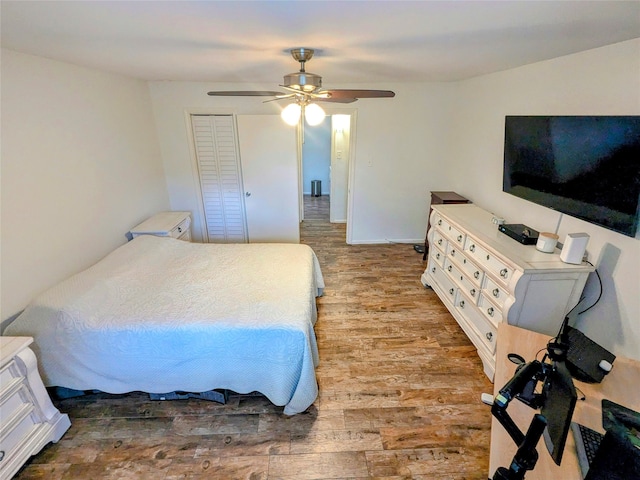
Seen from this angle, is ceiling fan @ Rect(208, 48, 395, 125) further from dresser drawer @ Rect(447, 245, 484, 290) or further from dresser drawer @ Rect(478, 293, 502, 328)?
dresser drawer @ Rect(478, 293, 502, 328)

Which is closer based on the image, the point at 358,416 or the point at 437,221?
the point at 358,416

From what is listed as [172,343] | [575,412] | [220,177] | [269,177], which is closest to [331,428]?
[172,343]

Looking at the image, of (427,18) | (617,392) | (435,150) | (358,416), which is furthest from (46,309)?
(435,150)

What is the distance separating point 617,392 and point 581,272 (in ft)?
2.90

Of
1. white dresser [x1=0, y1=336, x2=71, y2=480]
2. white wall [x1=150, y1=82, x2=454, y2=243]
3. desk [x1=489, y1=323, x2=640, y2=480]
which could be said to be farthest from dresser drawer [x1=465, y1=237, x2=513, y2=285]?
white dresser [x1=0, y1=336, x2=71, y2=480]

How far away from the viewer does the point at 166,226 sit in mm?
3418

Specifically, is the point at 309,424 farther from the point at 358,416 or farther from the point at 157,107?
the point at 157,107

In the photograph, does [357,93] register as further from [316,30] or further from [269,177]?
[269,177]

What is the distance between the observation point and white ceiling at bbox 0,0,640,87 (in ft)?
3.99

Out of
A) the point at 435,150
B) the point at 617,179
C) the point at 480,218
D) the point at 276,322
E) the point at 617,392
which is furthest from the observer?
the point at 435,150

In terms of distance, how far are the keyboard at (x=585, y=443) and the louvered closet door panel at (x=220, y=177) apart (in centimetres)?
407

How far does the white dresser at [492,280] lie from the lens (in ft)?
6.51

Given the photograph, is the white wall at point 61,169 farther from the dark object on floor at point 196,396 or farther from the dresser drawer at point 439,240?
the dresser drawer at point 439,240

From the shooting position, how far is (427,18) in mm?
1335
